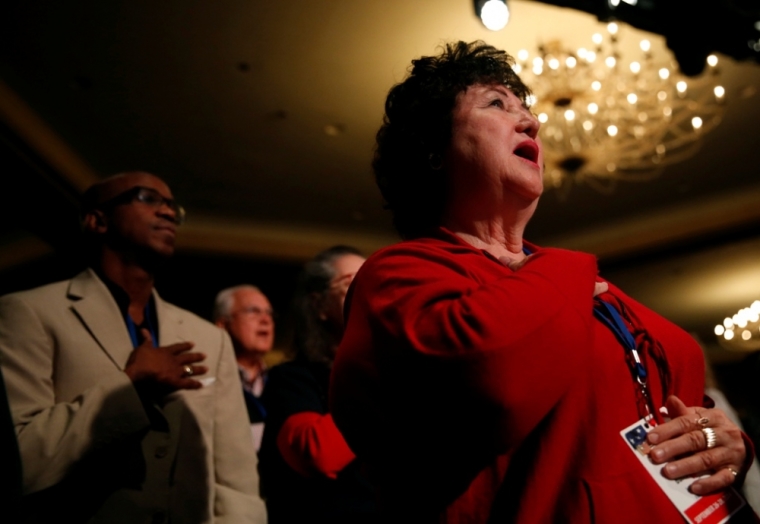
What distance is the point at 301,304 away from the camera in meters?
1.97

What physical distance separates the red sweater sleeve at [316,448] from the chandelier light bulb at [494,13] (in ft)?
7.54

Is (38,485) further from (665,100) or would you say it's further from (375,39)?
(665,100)

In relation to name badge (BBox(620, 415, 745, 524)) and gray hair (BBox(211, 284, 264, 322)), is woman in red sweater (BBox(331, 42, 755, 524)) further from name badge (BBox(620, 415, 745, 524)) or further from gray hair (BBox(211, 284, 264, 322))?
gray hair (BBox(211, 284, 264, 322))

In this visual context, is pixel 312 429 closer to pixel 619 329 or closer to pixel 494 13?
pixel 619 329

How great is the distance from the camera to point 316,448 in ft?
4.82

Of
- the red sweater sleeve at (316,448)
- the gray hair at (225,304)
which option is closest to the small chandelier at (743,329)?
the gray hair at (225,304)

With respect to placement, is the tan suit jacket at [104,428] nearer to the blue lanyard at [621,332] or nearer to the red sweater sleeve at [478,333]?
the red sweater sleeve at [478,333]

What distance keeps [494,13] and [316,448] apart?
2438 mm

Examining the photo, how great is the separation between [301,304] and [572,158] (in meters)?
3.35

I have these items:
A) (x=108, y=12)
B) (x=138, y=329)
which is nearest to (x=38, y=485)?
(x=138, y=329)

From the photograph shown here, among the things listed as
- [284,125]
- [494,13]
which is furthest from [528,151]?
[284,125]

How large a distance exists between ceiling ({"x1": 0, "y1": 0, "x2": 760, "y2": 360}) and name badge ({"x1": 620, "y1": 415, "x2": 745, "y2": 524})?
2.52 m

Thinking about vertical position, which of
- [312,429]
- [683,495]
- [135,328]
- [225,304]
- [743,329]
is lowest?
[743,329]

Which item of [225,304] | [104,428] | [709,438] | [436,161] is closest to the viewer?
[709,438]
